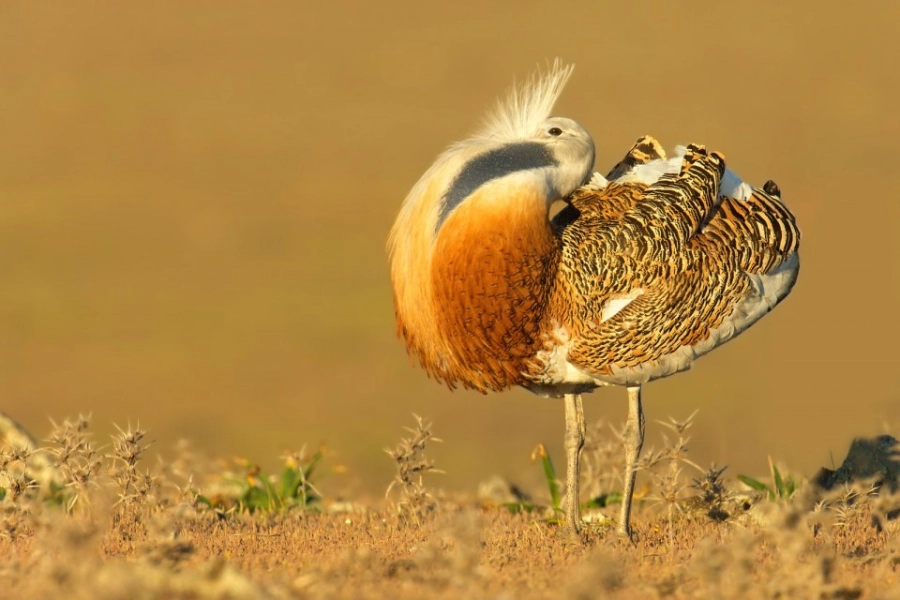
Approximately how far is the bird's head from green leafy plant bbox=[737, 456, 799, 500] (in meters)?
2.22

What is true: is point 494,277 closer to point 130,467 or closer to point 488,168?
point 488,168

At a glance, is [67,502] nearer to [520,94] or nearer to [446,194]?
[446,194]

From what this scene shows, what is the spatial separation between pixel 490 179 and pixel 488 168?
0.28 feet

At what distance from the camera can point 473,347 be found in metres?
5.71

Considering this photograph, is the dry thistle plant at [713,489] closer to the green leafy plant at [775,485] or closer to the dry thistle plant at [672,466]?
the dry thistle plant at [672,466]

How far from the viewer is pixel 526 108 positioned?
6207 mm

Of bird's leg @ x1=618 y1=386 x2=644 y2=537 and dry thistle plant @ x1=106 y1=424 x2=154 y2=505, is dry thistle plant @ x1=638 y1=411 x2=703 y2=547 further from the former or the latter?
dry thistle plant @ x1=106 y1=424 x2=154 y2=505

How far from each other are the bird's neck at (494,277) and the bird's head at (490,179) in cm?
2

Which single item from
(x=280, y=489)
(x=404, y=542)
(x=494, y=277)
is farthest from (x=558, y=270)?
(x=280, y=489)

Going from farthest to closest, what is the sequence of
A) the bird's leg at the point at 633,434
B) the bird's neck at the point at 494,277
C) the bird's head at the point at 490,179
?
the bird's leg at the point at 633,434
the bird's head at the point at 490,179
the bird's neck at the point at 494,277

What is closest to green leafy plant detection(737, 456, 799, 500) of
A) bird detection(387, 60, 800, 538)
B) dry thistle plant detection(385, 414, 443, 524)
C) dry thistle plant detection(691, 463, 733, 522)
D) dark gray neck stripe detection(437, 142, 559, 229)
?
dry thistle plant detection(691, 463, 733, 522)

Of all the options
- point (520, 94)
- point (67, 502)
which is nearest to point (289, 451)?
point (67, 502)

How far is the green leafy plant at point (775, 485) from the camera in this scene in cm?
696

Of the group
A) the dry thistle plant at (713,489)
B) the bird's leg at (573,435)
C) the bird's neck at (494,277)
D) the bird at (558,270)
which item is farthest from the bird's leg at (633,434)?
the bird's neck at (494,277)
